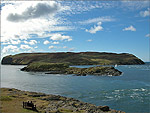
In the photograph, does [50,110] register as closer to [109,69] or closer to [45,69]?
[109,69]

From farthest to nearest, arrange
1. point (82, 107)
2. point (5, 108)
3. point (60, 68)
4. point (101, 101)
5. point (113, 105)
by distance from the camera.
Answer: point (60, 68)
point (101, 101)
point (113, 105)
point (82, 107)
point (5, 108)

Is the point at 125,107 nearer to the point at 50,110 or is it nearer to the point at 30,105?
the point at 50,110

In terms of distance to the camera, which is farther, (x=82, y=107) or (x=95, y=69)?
(x=95, y=69)

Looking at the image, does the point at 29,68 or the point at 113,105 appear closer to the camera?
the point at 113,105

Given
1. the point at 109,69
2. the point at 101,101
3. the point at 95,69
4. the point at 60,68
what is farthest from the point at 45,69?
the point at 101,101

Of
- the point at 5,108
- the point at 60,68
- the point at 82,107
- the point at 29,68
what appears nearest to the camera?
the point at 5,108

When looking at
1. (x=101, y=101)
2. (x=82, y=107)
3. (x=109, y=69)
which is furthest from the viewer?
(x=109, y=69)

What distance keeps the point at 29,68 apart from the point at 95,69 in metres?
77.2

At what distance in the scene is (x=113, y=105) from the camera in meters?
38.2

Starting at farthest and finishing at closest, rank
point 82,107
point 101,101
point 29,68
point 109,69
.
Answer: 1. point 29,68
2. point 109,69
3. point 101,101
4. point 82,107

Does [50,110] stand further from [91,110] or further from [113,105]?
[113,105]

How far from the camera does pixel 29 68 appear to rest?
165 metres

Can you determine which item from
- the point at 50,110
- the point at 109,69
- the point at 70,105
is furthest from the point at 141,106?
the point at 109,69

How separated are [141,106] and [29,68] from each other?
470 feet
